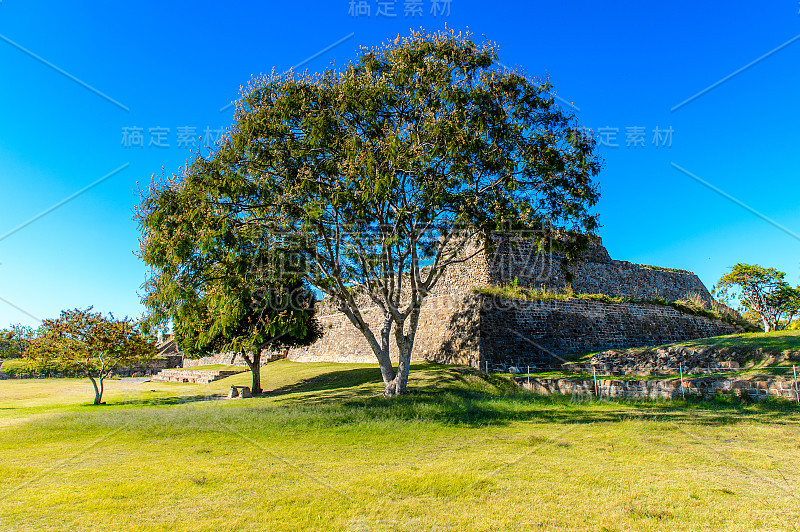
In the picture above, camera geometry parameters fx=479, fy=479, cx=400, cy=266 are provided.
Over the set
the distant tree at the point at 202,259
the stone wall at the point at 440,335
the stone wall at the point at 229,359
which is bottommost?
the stone wall at the point at 229,359

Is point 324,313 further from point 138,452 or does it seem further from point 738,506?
point 738,506

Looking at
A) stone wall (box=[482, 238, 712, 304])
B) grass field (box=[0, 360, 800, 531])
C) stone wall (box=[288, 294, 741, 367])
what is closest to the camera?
grass field (box=[0, 360, 800, 531])

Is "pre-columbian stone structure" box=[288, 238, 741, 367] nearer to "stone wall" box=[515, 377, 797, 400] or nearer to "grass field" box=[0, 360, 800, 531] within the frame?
"stone wall" box=[515, 377, 797, 400]

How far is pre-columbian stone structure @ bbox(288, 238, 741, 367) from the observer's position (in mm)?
21609

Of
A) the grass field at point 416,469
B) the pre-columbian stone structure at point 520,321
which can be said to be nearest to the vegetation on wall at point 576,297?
the pre-columbian stone structure at point 520,321

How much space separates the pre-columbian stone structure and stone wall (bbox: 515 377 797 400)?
15.5ft

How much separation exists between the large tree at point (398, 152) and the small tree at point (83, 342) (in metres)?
10.2

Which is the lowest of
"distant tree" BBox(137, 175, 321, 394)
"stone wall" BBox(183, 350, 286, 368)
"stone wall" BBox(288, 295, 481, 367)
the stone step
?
the stone step

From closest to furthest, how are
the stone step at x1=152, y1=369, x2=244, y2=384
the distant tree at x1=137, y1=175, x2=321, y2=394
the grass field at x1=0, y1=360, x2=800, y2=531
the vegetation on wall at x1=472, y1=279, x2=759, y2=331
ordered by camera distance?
the grass field at x1=0, y1=360, x2=800, y2=531 < the distant tree at x1=137, y1=175, x2=321, y2=394 < the vegetation on wall at x1=472, y1=279, x2=759, y2=331 < the stone step at x1=152, y1=369, x2=244, y2=384

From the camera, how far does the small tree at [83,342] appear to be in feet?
64.2

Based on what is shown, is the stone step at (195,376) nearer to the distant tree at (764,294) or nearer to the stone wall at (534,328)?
the stone wall at (534,328)

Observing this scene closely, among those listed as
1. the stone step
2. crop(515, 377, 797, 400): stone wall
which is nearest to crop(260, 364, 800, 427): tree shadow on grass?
crop(515, 377, 797, 400): stone wall

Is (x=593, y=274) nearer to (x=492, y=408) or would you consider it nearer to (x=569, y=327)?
(x=569, y=327)

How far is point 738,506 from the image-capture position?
505 centimetres
